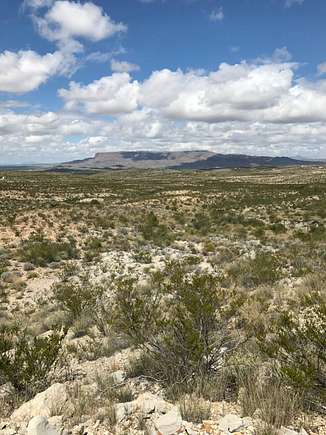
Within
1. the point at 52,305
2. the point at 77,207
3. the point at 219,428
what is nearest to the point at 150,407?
the point at 219,428

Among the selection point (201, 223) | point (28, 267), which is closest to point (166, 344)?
point (28, 267)

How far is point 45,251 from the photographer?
1823cm

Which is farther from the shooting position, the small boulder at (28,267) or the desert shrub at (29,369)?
the small boulder at (28,267)

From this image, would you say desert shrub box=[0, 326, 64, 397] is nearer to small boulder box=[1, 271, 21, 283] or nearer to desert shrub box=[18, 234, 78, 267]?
small boulder box=[1, 271, 21, 283]

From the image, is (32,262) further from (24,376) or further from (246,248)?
(24,376)

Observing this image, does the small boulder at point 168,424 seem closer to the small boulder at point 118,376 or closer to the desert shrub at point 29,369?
the small boulder at point 118,376

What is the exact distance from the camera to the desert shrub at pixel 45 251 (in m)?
17.5

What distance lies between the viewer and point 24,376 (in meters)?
4.88

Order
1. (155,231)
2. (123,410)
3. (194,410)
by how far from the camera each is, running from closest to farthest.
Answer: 1. (194,410)
2. (123,410)
3. (155,231)

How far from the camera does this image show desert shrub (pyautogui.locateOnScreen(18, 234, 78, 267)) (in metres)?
17.5

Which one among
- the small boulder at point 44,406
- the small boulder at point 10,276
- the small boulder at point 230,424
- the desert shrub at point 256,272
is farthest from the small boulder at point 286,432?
the small boulder at point 10,276

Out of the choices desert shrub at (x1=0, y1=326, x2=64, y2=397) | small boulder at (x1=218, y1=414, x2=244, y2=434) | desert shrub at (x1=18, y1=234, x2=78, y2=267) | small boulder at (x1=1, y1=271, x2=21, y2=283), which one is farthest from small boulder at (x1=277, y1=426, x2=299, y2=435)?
desert shrub at (x1=18, y1=234, x2=78, y2=267)

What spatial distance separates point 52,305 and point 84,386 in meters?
6.32

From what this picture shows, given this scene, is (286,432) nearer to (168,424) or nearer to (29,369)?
(168,424)
